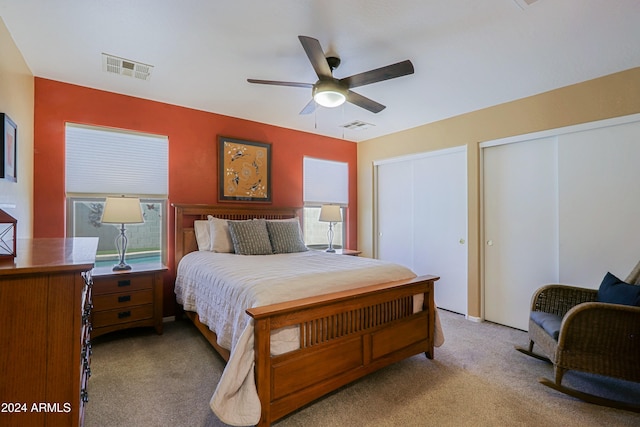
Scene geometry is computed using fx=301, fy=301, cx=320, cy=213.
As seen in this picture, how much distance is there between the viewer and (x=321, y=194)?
508cm

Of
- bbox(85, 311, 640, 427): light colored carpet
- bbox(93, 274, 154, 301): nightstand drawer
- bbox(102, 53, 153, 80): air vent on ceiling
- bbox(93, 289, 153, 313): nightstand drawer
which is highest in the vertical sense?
bbox(102, 53, 153, 80): air vent on ceiling

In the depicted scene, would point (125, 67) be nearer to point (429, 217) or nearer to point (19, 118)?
point (19, 118)

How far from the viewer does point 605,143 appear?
2.91 m

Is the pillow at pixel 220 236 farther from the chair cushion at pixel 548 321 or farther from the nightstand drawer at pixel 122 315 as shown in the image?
the chair cushion at pixel 548 321

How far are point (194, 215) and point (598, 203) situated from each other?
4.40 metres

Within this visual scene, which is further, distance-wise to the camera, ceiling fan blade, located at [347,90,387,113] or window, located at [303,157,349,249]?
window, located at [303,157,349,249]

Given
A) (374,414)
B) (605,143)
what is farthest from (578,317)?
(605,143)

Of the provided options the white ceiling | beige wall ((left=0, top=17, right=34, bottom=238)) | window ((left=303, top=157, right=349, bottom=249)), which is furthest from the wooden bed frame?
window ((left=303, top=157, right=349, bottom=249))

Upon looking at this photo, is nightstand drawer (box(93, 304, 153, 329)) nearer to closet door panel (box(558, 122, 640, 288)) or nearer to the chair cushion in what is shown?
the chair cushion

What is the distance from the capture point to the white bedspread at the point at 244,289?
1655mm

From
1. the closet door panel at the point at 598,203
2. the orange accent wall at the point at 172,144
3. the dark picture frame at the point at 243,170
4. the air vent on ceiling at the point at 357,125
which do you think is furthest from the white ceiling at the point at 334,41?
the air vent on ceiling at the point at 357,125

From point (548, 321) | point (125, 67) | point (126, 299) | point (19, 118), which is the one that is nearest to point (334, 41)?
point (125, 67)

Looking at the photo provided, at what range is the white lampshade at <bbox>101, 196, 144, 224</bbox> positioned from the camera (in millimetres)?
2949

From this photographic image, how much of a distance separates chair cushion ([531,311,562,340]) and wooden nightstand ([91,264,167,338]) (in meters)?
3.55
